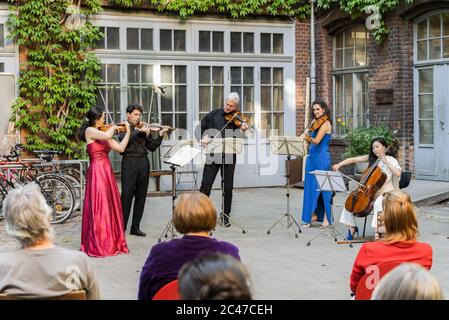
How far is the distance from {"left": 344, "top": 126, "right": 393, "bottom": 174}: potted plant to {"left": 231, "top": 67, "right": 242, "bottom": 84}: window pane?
2.38m

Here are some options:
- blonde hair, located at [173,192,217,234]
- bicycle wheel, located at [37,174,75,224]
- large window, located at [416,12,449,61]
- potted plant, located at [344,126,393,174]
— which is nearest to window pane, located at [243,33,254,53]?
potted plant, located at [344,126,393,174]

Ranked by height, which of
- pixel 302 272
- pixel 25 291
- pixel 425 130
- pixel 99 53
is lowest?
pixel 302 272

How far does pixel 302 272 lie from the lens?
25.7 feet

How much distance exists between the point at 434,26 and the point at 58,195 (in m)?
7.06

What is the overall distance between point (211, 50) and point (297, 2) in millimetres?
1974

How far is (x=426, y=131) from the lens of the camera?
48.0ft

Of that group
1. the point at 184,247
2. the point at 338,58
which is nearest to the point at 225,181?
the point at 338,58

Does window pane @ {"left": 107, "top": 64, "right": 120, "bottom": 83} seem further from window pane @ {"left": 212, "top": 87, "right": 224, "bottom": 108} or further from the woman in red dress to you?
the woman in red dress

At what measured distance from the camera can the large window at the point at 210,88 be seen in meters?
15.5

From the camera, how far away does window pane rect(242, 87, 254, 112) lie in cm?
1584

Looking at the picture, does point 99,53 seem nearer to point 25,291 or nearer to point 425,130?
point 425,130

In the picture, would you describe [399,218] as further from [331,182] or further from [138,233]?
[138,233]
